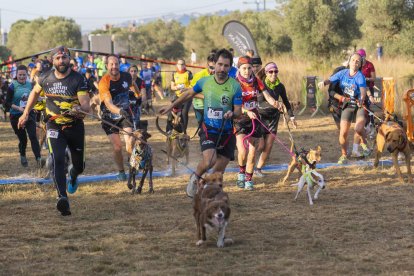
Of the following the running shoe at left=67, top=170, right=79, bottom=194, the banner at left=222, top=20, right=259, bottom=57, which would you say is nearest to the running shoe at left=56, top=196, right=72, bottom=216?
the running shoe at left=67, top=170, right=79, bottom=194

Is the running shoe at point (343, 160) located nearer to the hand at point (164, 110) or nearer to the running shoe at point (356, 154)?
the running shoe at point (356, 154)

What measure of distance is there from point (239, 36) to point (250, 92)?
43.4ft

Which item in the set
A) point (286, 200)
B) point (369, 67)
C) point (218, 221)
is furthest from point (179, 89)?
point (218, 221)

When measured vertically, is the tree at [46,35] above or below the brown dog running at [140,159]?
above

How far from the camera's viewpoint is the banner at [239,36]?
22.9m

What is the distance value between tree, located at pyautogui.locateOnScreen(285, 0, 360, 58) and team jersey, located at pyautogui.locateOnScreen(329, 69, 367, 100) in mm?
19215

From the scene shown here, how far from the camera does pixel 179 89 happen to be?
600 inches

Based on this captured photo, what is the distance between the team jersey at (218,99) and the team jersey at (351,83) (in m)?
4.46

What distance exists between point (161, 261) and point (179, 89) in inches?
357

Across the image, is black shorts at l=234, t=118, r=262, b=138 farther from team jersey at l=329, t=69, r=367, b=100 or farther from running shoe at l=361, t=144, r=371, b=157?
running shoe at l=361, t=144, r=371, b=157

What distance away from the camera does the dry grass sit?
6.30 metres

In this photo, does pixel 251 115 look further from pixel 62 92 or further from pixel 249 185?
pixel 62 92

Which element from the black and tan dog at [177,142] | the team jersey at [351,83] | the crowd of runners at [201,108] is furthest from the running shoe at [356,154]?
the black and tan dog at [177,142]

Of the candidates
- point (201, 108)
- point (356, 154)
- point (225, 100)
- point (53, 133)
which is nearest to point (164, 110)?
point (225, 100)
